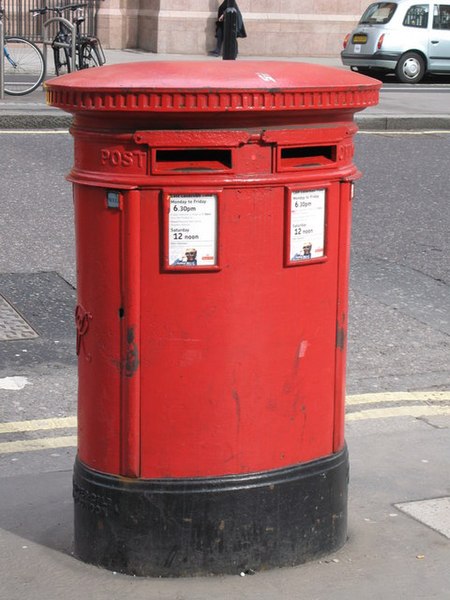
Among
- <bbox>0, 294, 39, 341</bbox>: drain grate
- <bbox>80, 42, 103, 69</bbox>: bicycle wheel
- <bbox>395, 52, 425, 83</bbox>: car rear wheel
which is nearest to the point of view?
<bbox>0, 294, 39, 341</bbox>: drain grate

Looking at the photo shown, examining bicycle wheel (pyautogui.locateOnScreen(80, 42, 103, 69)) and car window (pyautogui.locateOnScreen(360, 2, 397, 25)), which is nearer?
bicycle wheel (pyautogui.locateOnScreen(80, 42, 103, 69))

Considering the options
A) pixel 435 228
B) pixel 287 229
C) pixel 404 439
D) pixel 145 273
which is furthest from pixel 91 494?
pixel 435 228

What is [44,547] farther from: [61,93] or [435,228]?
[435,228]

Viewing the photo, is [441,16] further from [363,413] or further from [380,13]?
[363,413]

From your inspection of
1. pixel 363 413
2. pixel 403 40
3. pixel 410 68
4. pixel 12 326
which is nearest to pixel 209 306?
pixel 363 413

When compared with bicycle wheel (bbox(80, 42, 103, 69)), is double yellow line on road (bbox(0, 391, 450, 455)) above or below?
below

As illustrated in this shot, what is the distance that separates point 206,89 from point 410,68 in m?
20.1

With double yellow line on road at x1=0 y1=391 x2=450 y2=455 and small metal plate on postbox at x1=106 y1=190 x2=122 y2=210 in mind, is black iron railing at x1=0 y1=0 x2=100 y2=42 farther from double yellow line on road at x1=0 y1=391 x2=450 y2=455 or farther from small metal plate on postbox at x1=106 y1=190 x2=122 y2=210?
small metal plate on postbox at x1=106 y1=190 x2=122 y2=210

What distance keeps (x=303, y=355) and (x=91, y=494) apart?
76cm

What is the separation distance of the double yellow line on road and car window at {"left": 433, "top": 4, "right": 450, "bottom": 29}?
59.7ft

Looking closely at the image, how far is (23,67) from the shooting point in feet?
53.5

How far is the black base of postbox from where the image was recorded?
335 cm

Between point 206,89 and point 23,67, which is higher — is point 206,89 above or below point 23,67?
above

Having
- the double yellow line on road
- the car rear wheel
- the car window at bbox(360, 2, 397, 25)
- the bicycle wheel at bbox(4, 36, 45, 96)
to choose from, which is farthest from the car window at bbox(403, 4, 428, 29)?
the double yellow line on road
